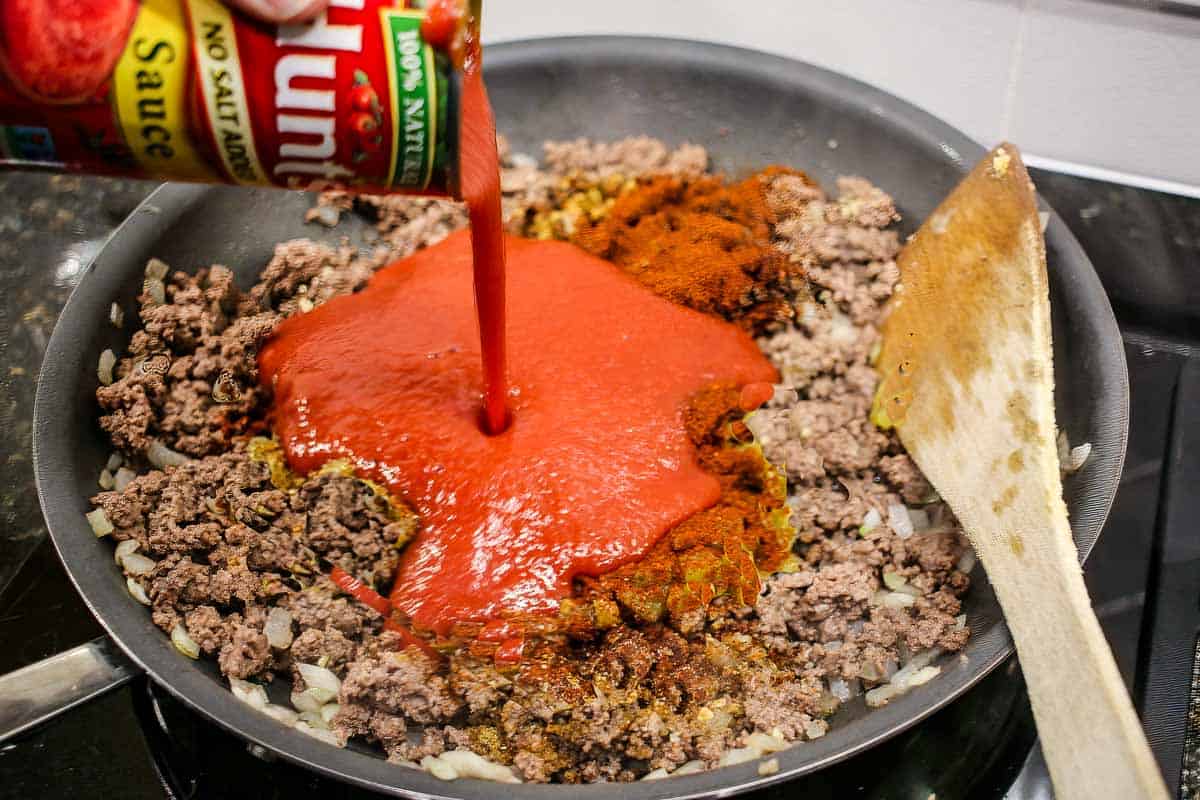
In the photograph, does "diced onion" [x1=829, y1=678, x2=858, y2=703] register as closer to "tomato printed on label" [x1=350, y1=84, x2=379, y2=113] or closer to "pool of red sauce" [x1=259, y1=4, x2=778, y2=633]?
"pool of red sauce" [x1=259, y1=4, x2=778, y2=633]

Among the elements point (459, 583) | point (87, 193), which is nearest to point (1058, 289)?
point (459, 583)

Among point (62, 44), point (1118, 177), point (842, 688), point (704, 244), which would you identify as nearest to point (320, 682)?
point (842, 688)

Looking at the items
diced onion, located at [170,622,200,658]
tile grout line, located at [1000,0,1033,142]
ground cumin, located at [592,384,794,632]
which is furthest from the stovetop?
tile grout line, located at [1000,0,1033,142]

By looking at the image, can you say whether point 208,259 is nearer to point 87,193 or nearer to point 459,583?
point 87,193

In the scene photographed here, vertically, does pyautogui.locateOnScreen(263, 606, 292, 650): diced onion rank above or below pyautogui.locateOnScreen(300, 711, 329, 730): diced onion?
above

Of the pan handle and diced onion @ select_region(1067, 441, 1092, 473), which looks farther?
diced onion @ select_region(1067, 441, 1092, 473)

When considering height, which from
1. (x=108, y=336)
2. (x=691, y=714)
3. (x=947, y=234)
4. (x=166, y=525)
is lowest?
(x=691, y=714)

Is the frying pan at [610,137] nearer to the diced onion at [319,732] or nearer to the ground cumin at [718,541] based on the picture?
the diced onion at [319,732]

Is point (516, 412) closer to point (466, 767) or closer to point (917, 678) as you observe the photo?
point (466, 767)
